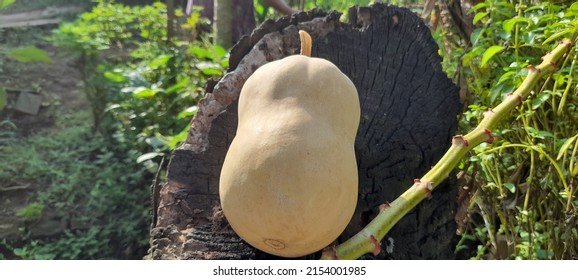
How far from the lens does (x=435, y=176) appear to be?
3.33ft

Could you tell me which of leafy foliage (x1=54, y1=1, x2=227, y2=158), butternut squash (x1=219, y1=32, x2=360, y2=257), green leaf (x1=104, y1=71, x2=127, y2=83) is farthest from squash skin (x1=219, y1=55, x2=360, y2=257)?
green leaf (x1=104, y1=71, x2=127, y2=83)

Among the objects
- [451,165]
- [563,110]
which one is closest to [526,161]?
[563,110]

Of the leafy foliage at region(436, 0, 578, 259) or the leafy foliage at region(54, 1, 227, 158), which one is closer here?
the leafy foliage at region(436, 0, 578, 259)

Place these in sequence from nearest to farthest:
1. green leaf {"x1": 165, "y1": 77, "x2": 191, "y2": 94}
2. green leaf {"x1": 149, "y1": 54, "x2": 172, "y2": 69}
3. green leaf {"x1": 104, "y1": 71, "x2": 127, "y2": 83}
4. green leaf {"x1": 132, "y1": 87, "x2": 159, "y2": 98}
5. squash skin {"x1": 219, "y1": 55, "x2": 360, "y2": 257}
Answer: squash skin {"x1": 219, "y1": 55, "x2": 360, "y2": 257}
green leaf {"x1": 165, "y1": 77, "x2": 191, "y2": 94}
green leaf {"x1": 132, "y1": 87, "x2": 159, "y2": 98}
green leaf {"x1": 149, "y1": 54, "x2": 172, "y2": 69}
green leaf {"x1": 104, "y1": 71, "x2": 127, "y2": 83}

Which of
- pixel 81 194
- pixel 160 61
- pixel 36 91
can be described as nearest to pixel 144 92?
pixel 160 61

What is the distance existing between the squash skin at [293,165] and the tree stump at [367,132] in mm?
125

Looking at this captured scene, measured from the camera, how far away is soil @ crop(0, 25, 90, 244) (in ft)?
7.18

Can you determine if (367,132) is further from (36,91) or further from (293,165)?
(36,91)

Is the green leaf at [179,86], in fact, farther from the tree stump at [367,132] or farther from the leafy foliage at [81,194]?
the tree stump at [367,132]

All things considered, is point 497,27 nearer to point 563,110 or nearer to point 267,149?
point 563,110

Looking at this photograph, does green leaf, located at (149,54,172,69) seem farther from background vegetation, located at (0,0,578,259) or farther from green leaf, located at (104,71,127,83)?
green leaf, located at (104,71,127,83)
